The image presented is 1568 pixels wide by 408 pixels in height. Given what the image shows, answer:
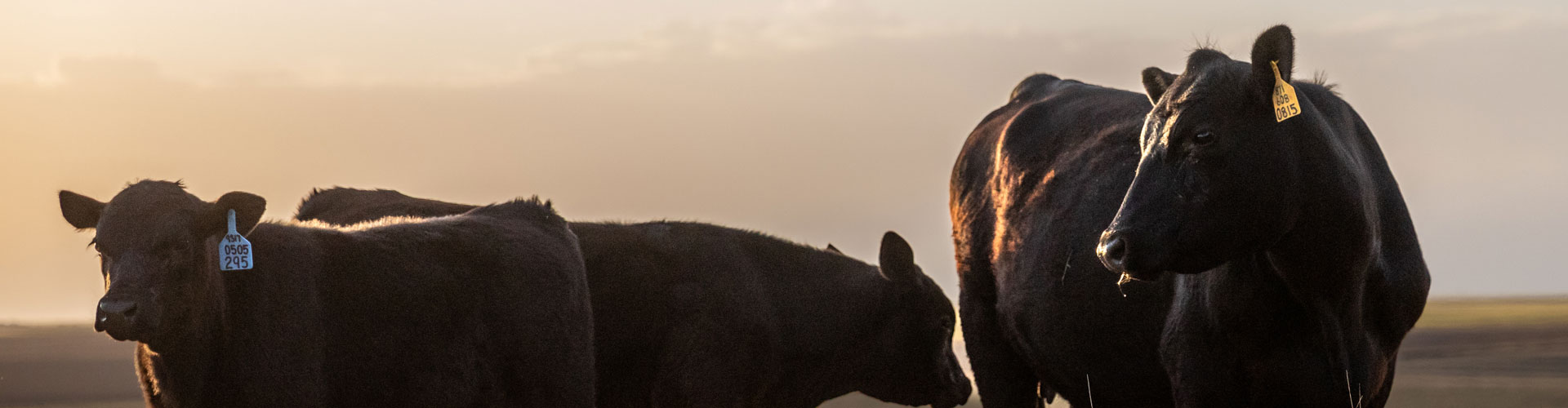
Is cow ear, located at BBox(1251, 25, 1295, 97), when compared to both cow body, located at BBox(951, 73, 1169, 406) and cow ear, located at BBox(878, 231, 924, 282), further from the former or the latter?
cow ear, located at BBox(878, 231, 924, 282)

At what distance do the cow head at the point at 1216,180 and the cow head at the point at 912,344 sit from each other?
4976 mm

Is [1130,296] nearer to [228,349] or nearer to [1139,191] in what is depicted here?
[1139,191]

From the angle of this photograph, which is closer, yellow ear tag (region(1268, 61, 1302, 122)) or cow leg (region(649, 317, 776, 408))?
yellow ear tag (region(1268, 61, 1302, 122))

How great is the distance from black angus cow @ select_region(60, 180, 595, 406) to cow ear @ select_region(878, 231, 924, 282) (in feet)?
9.07

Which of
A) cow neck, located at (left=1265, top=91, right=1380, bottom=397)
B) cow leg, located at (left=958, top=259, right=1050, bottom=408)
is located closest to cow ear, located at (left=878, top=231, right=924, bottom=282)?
cow leg, located at (left=958, top=259, right=1050, bottom=408)

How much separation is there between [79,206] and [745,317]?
14.2 ft

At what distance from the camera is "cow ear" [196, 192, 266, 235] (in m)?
6.63

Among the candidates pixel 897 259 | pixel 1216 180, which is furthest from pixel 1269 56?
pixel 897 259

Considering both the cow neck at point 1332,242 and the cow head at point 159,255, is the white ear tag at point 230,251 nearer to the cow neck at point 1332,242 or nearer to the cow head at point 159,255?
the cow head at point 159,255

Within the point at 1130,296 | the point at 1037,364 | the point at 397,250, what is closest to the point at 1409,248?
A: the point at 1130,296

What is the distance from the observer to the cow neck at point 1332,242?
230 inches

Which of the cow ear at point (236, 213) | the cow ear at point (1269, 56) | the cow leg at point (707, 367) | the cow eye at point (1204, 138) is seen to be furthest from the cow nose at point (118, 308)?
the cow ear at point (1269, 56)

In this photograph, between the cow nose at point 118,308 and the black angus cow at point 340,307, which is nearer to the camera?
the cow nose at point 118,308

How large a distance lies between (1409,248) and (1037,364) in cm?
276
